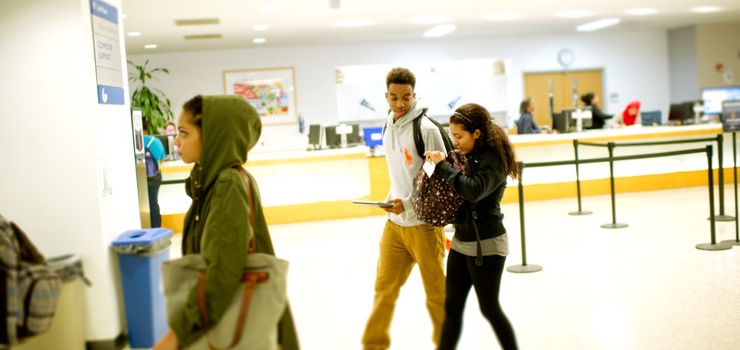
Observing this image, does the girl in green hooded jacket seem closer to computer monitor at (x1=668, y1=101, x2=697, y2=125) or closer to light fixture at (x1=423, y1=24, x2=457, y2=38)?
computer monitor at (x1=668, y1=101, x2=697, y2=125)

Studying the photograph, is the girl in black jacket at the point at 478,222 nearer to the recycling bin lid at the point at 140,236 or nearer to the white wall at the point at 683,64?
the recycling bin lid at the point at 140,236

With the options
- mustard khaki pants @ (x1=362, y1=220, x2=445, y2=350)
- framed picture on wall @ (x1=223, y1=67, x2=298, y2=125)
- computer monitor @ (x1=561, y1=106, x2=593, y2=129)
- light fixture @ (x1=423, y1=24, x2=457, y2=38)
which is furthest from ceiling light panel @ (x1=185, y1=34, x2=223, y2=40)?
mustard khaki pants @ (x1=362, y1=220, x2=445, y2=350)

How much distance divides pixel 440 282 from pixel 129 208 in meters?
2.13

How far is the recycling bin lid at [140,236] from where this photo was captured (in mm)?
3777

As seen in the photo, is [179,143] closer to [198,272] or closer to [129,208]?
[198,272]

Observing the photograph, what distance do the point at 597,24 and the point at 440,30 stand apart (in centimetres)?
319

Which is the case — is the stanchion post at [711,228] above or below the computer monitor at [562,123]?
below

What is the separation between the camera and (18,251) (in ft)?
8.20

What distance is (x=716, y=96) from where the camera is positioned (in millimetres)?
12664

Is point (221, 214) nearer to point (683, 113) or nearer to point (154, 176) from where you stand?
point (154, 176)

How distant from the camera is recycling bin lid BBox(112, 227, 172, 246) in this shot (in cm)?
378

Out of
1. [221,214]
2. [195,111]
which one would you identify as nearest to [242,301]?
[221,214]

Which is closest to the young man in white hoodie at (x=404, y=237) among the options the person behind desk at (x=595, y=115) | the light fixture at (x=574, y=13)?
the person behind desk at (x=595, y=115)

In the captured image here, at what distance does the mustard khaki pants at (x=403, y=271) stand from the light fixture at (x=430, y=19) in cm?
830
